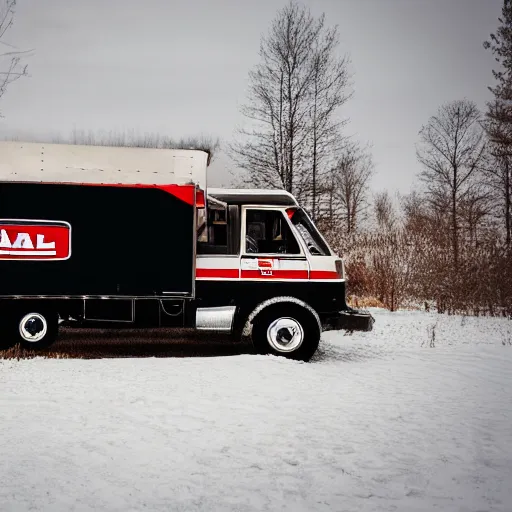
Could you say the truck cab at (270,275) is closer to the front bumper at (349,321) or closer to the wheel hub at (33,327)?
the front bumper at (349,321)

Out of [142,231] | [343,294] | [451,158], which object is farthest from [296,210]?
[451,158]

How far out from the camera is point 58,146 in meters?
8.45

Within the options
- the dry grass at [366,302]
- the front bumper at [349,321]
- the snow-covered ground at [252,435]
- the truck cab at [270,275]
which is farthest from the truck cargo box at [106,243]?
the dry grass at [366,302]

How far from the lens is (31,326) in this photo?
8750 mm

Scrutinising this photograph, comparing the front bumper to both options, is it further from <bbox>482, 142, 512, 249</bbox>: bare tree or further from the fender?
<bbox>482, 142, 512, 249</bbox>: bare tree

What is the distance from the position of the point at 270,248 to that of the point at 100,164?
2.69m

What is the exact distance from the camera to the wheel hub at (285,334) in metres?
8.76

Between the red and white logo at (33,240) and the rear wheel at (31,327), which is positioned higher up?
the red and white logo at (33,240)

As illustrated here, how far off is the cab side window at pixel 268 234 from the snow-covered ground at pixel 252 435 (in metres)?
1.61

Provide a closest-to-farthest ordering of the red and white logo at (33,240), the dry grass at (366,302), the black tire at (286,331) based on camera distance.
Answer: the red and white logo at (33,240), the black tire at (286,331), the dry grass at (366,302)

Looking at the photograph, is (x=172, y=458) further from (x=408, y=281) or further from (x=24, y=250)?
(x=408, y=281)

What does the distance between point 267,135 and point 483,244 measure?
6.85m

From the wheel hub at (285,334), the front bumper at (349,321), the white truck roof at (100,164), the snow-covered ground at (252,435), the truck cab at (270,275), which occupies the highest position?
the white truck roof at (100,164)

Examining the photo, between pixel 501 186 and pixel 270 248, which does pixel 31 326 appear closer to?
pixel 270 248
